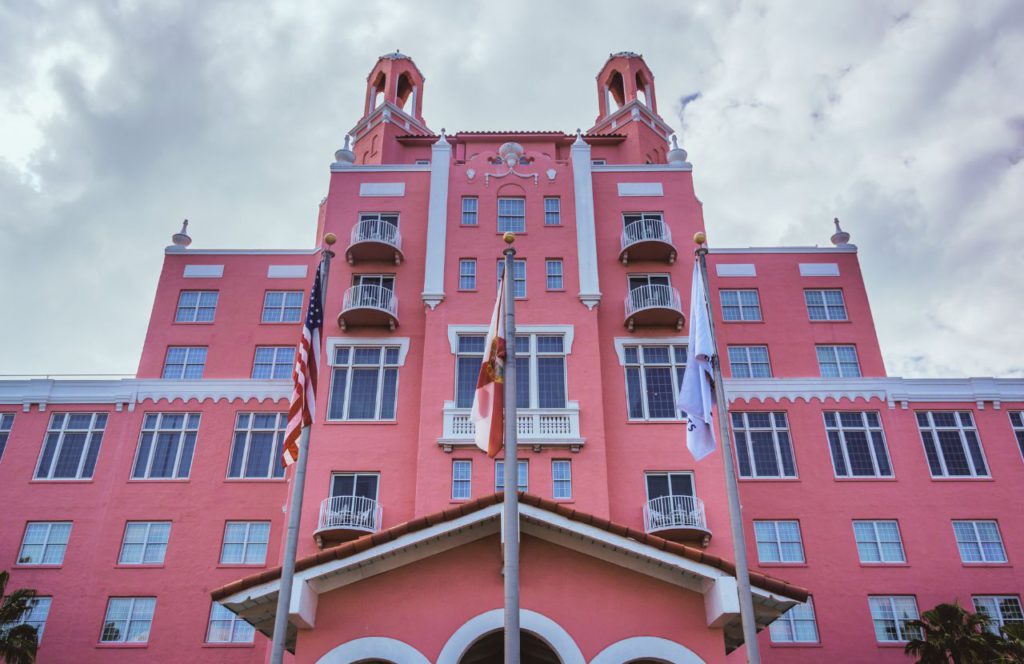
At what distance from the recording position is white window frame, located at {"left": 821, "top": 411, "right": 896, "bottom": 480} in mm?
33688

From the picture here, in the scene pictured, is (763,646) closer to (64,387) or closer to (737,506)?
(737,506)

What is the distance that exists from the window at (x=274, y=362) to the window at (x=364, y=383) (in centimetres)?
514

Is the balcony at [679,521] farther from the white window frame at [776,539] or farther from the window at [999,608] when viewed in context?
the window at [999,608]

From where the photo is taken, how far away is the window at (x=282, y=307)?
37.9 metres

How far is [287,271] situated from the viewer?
128 ft

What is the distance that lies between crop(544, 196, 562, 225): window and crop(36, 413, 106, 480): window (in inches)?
815

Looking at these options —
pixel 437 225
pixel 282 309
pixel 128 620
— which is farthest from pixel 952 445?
pixel 128 620

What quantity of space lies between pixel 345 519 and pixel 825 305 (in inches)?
952

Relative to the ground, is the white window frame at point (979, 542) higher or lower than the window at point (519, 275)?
lower

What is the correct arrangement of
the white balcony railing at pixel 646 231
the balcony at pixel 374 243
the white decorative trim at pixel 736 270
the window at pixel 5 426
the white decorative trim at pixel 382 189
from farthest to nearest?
1. the white decorative trim at pixel 736 270
2. the white decorative trim at pixel 382 189
3. the white balcony railing at pixel 646 231
4. the window at pixel 5 426
5. the balcony at pixel 374 243

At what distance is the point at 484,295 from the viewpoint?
3319cm

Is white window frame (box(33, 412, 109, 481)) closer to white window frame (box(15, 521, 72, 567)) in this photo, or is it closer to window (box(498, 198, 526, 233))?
white window frame (box(15, 521, 72, 567))

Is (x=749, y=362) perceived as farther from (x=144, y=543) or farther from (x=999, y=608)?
(x=144, y=543)

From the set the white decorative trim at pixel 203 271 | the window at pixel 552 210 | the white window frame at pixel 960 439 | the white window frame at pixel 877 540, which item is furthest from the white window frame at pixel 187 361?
the white window frame at pixel 960 439
